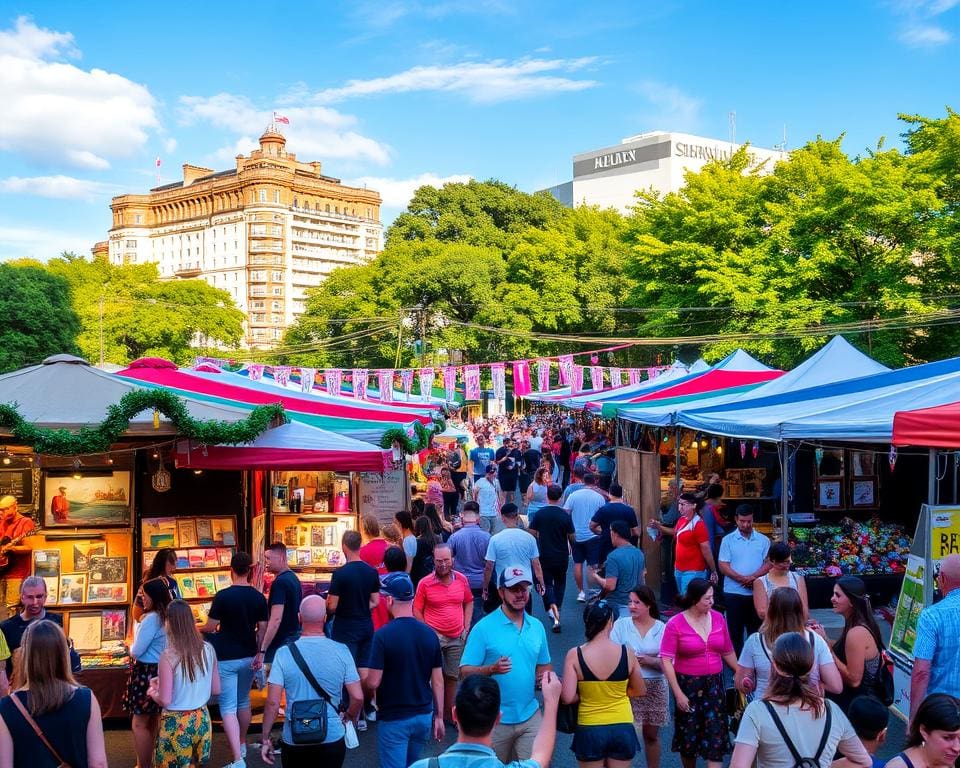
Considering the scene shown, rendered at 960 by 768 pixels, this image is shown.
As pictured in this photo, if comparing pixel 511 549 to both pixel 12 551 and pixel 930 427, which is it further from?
pixel 12 551

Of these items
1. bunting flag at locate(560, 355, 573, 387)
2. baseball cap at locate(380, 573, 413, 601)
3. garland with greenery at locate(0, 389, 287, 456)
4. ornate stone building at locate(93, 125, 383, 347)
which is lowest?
baseball cap at locate(380, 573, 413, 601)

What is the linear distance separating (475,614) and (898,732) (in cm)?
464

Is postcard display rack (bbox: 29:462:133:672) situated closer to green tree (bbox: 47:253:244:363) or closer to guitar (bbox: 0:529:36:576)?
guitar (bbox: 0:529:36:576)

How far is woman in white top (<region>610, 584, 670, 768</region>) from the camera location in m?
5.98

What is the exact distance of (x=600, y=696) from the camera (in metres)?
4.93

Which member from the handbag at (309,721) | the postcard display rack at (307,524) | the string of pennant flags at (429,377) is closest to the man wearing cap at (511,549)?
the postcard display rack at (307,524)

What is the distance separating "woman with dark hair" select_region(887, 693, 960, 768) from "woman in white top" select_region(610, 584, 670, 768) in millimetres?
2297

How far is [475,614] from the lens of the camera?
10453 millimetres

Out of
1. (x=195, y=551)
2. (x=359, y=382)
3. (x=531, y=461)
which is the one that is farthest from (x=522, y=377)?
(x=195, y=551)

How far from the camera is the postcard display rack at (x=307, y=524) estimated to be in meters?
10.4

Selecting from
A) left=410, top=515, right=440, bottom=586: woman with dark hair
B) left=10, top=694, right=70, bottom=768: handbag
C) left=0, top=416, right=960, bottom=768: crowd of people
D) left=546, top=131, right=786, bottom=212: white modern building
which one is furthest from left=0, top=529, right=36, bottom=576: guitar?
left=546, top=131, right=786, bottom=212: white modern building

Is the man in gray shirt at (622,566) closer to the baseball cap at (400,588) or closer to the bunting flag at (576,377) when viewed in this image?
the baseball cap at (400,588)

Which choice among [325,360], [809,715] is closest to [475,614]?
[809,715]

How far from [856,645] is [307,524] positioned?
6.61m
